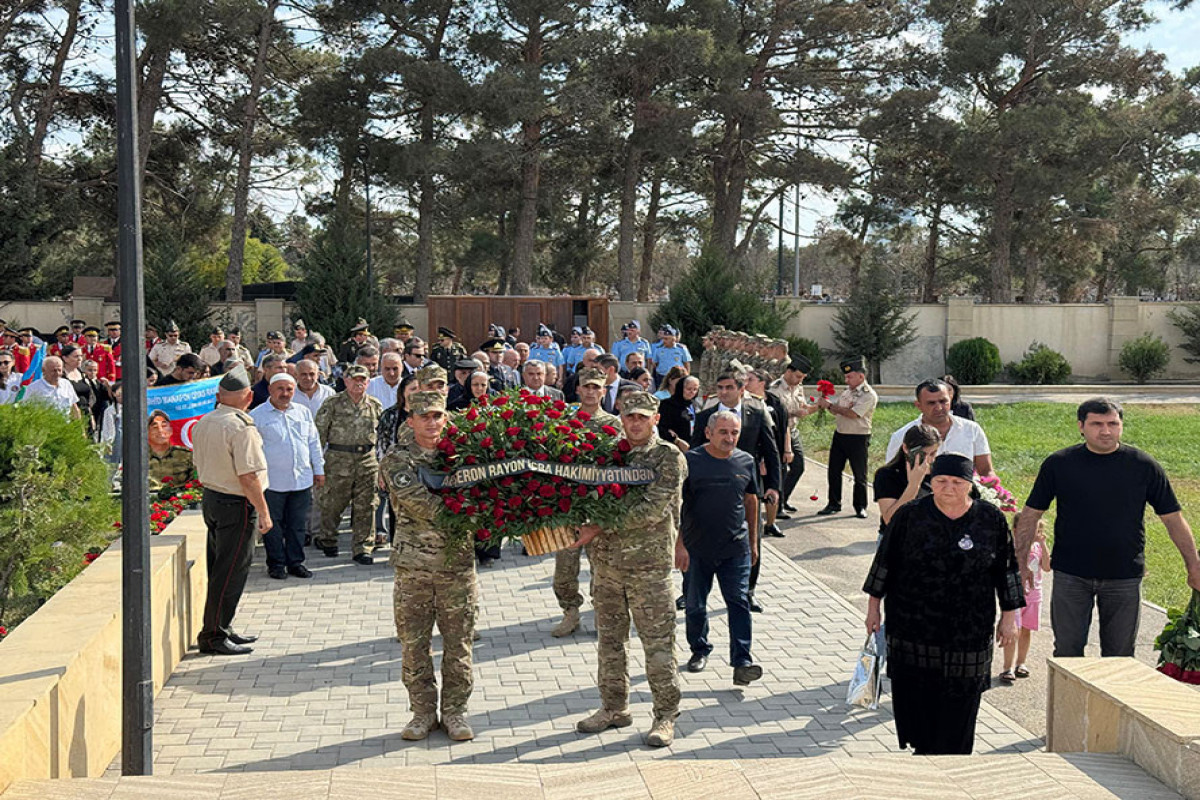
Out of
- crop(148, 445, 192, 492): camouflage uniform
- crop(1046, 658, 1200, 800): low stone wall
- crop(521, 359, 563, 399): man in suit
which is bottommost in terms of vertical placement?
crop(1046, 658, 1200, 800): low stone wall

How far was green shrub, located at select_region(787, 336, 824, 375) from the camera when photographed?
101 feet

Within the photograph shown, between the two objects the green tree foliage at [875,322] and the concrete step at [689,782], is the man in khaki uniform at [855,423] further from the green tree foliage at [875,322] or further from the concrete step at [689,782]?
the green tree foliage at [875,322]

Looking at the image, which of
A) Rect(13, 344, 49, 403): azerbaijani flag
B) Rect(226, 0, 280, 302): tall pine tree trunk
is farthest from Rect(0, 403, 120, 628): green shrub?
Rect(226, 0, 280, 302): tall pine tree trunk

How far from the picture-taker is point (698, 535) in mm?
7211

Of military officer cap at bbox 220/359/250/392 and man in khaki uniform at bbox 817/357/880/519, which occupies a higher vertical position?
military officer cap at bbox 220/359/250/392

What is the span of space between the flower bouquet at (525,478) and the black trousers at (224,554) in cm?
229

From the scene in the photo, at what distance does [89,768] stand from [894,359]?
100 ft

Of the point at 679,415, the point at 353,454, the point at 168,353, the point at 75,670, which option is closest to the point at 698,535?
the point at 75,670

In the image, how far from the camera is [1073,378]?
34.8 metres

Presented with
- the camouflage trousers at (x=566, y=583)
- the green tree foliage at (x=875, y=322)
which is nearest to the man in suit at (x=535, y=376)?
the camouflage trousers at (x=566, y=583)

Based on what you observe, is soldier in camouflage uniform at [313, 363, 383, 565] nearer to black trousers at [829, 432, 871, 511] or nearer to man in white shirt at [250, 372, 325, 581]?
man in white shirt at [250, 372, 325, 581]

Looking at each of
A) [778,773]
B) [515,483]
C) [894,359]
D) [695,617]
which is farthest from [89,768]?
[894,359]

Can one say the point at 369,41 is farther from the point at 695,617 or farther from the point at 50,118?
the point at 695,617

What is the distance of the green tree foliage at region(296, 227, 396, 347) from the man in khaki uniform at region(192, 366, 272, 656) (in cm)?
2267
